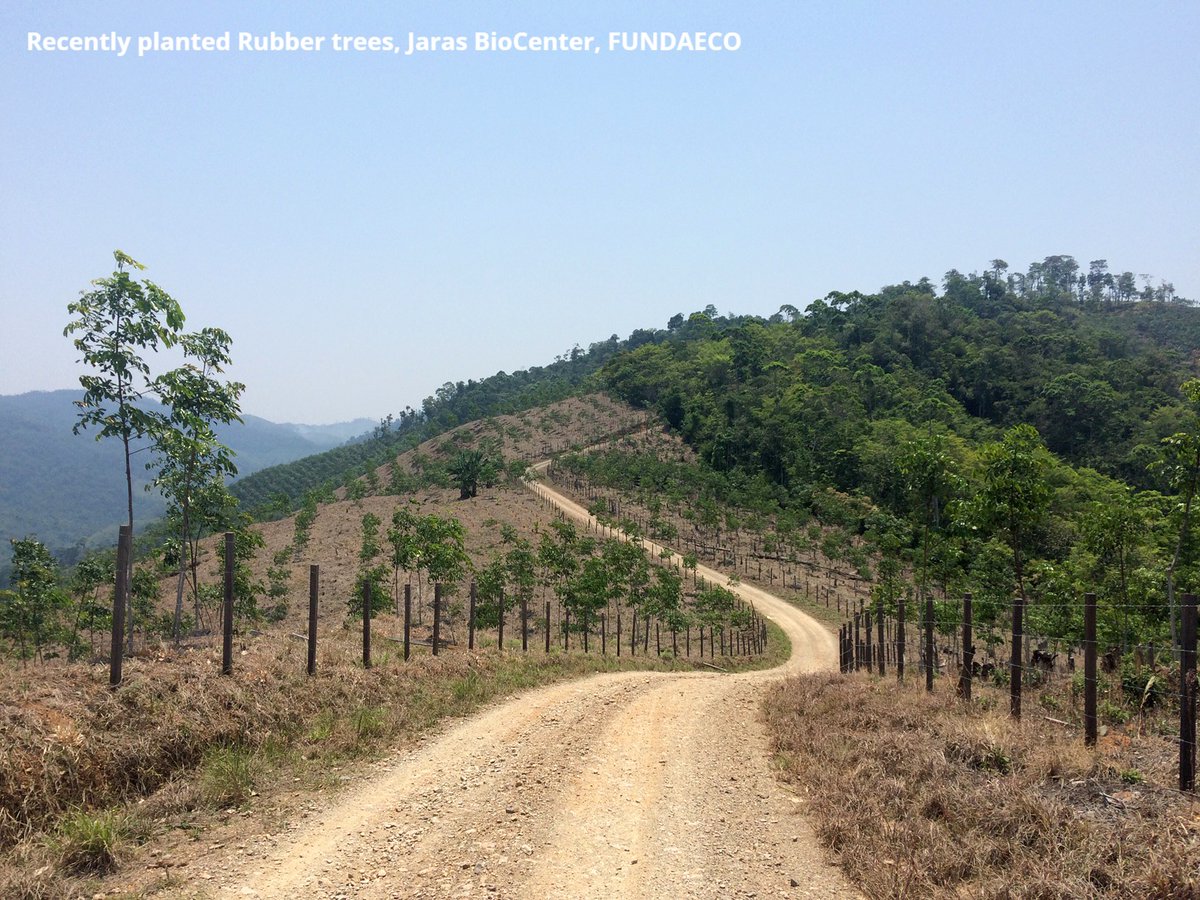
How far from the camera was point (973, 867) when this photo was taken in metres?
6.10

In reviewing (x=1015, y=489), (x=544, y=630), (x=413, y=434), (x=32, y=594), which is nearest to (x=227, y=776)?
(x=1015, y=489)

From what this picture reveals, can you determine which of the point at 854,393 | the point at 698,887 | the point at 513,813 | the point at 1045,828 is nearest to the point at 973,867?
the point at 1045,828

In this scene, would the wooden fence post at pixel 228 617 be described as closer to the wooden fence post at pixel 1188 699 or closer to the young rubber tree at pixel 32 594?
the wooden fence post at pixel 1188 699

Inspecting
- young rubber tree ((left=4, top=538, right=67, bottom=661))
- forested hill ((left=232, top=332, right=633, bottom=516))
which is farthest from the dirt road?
forested hill ((left=232, top=332, right=633, bottom=516))

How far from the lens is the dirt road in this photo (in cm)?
620

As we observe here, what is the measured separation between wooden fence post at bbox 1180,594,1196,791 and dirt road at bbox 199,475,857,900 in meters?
3.73

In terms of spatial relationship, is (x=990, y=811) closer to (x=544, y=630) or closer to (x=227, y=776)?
(x=227, y=776)

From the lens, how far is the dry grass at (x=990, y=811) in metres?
5.56

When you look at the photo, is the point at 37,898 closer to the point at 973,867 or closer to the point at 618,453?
the point at 973,867

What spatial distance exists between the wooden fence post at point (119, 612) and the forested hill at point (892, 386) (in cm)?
8394

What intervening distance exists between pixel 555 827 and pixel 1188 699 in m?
6.70

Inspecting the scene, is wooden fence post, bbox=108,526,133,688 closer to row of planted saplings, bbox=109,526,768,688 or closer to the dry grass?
row of planted saplings, bbox=109,526,768,688

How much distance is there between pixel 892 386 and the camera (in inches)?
4195

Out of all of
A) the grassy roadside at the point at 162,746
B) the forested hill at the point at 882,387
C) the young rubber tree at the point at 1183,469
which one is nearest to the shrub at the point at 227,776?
the grassy roadside at the point at 162,746
